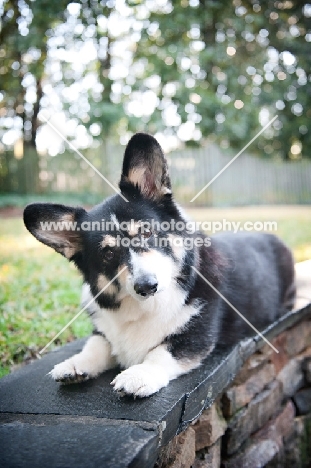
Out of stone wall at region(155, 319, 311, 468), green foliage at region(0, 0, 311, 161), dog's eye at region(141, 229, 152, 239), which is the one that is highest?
green foliage at region(0, 0, 311, 161)

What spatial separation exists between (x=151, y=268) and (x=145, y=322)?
455mm

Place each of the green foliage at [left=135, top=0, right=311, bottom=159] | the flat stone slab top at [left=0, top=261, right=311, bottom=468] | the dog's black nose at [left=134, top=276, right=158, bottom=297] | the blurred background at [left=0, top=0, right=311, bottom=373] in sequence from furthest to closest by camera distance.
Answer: the green foliage at [left=135, top=0, right=311, bottom=159] < the blurred background at [left=0, top=0, right=311, bottom=373] < the dog's black nose at [left=134, top=276, right=158, bottom=297] < the flat stone slab top at [left=0, top=261, right=311, bottom=468]

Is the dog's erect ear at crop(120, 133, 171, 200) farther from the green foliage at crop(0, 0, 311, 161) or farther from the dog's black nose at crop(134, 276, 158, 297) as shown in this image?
the green foliage at crop(0, 0, 311, 161)

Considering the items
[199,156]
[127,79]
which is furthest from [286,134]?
[127,79]

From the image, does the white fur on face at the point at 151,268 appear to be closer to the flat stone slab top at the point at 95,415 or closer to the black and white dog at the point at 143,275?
the black and white dog at the point at 143,275

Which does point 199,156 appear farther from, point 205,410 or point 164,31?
point 205,410

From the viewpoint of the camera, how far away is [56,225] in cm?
270

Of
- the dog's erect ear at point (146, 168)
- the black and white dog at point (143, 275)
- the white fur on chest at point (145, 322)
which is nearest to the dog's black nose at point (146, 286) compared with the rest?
the black and white dog at point (143, 275)

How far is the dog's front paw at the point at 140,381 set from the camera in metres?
2.07

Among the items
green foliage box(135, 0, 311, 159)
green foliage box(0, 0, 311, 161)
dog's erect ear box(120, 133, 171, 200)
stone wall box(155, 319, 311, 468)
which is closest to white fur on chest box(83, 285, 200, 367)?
stone wall box(155, 319, 311, 468)

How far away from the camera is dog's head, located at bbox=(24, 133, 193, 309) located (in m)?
2.49

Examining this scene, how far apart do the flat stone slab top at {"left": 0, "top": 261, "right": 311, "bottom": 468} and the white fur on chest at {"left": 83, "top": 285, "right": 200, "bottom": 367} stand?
0.19 m

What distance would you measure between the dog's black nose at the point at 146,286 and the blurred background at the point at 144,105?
2.14 m

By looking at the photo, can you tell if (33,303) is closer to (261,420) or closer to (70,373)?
(70,373)
